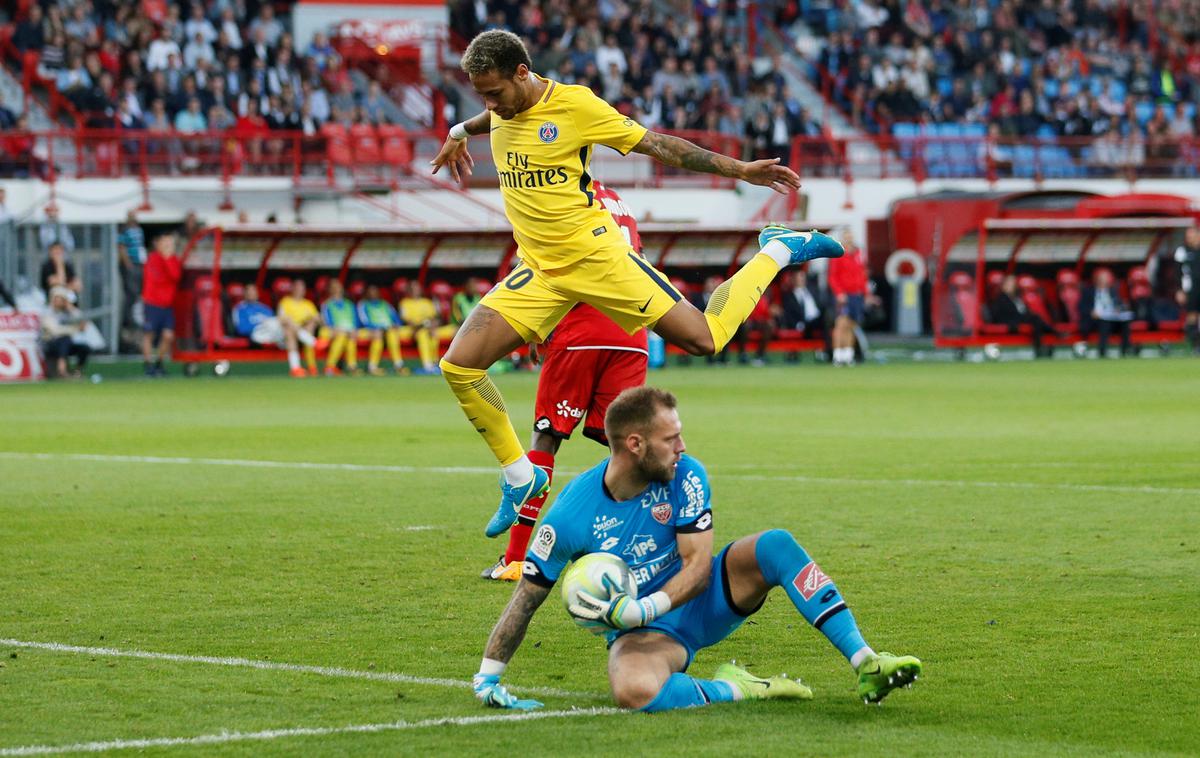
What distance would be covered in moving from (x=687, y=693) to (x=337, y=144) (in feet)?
99.8

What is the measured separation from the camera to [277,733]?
19.3 ft

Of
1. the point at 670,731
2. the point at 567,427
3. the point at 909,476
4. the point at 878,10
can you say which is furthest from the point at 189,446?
the point at 878,10

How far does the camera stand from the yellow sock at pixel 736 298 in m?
9.11

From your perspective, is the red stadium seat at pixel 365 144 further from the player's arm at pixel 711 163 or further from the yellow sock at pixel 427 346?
the player's arm at pixel 711 163

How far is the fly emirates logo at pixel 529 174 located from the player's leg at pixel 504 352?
411mm

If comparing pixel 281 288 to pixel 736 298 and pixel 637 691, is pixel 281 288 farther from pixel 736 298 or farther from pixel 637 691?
pixel 637 691

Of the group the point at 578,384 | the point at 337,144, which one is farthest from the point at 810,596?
the point at 337,144

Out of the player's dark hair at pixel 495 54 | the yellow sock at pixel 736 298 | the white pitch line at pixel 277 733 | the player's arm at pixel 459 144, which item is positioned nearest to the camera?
the white pitch line at pixel 277 733

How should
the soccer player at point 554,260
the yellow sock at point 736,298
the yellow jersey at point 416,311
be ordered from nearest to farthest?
the soccer player at point 554,260, the yellow sock at point 736,298, the yellow jersey at point 416,311

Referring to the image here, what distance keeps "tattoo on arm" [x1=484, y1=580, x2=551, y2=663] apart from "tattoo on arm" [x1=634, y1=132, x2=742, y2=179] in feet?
8.95

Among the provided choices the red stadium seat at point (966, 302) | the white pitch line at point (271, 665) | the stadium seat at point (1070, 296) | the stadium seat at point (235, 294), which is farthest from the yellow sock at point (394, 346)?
the white pitch line at point (271, 665)

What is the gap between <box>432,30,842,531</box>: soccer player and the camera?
29.3ft

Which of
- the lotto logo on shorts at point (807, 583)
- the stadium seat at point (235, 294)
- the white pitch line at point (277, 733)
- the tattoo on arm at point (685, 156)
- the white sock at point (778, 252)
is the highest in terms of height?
the tattoo on arm at point (685, 156)

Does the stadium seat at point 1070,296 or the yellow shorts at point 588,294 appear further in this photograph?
the stadium seat at point 1070,296
